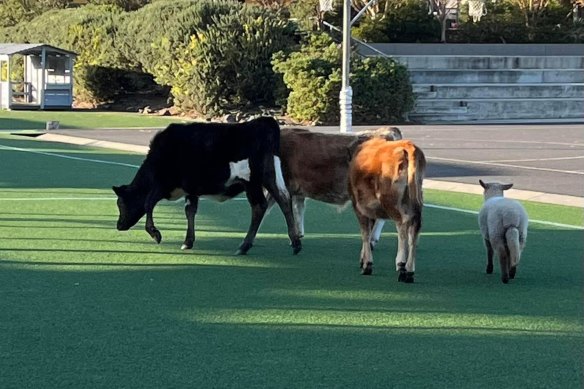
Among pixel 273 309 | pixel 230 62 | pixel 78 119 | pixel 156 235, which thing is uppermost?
pixel 230 62

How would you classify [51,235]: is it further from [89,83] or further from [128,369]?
[89,83]

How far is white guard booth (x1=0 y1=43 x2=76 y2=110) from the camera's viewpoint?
41.6 metres

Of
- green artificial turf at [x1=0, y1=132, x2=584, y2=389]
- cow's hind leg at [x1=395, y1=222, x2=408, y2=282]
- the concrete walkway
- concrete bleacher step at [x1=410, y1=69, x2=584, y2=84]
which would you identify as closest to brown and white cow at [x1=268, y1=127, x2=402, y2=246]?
green artificial turf at [x1=0, y1=132, x2=584, y2=389]

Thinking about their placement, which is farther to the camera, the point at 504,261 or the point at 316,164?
the point at 316,164

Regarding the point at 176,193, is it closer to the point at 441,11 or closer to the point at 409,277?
the point at 409,277

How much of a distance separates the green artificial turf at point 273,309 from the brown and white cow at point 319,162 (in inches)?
25.8

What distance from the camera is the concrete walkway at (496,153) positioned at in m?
17.9

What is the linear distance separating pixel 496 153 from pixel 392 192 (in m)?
16.0

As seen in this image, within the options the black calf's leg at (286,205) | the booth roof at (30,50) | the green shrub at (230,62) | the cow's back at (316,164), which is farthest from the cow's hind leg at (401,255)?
the booth roof at (30,50)

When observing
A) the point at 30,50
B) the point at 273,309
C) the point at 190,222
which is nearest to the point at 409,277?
the point at 273,309

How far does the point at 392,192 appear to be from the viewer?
9.40 meters

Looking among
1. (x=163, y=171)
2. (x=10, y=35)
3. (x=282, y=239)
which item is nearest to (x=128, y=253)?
(x=163, y=171)

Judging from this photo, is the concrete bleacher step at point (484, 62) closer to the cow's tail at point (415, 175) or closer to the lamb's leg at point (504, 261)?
the lamb's leg at point (504, 261)

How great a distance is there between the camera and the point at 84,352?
22.9 feet
